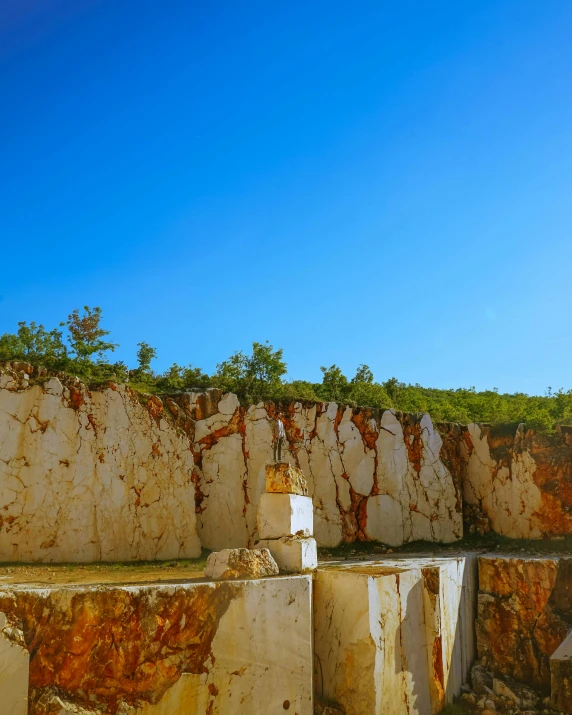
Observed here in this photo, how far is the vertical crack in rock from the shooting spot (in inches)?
234

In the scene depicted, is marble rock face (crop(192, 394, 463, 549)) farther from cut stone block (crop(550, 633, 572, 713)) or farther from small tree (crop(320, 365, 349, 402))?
cut stone block (crop(550, 633, 572, 713))

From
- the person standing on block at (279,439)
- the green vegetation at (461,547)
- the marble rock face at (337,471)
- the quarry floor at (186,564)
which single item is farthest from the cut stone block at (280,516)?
the person standing on block at (279,439)

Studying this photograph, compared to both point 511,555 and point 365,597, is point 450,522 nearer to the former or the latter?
point 511,555

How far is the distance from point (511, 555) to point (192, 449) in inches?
272

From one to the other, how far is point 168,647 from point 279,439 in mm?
7011

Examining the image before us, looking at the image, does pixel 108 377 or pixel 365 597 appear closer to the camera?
pixel 365 597

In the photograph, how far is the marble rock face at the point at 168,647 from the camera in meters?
6.00

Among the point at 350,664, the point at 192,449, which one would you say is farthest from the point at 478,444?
the point at 350,664

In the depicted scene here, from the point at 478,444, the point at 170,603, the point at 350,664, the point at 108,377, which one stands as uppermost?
the point at 108,377

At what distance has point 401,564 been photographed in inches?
406

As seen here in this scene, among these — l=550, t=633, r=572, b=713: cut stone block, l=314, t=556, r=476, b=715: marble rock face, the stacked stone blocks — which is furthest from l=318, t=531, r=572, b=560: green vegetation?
the stacked stone blocks

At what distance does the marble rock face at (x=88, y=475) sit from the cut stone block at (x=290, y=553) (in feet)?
12.0

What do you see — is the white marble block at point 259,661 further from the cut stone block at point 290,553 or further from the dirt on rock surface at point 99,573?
the dirt on rock surface at point 99,573

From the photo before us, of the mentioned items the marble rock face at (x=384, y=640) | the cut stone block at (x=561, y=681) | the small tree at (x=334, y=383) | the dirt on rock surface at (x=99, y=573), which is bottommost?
the cut stone block at (x=561, y=681)
